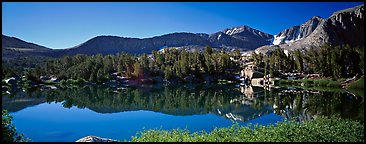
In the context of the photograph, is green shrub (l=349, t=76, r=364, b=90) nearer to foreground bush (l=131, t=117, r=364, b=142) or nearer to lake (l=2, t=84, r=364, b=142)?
lake (l=2, t=84, r=364, b=142)

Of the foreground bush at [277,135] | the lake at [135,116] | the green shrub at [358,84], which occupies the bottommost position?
the lake at [135,116]

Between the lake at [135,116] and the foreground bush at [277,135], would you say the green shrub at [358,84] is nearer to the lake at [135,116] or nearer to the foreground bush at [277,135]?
the lake at [135,116]

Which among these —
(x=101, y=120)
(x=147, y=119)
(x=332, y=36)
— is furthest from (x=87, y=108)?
(x=332, y=36)

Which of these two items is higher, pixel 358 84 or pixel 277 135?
pixel 358 84

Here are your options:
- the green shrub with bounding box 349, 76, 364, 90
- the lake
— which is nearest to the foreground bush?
the lake

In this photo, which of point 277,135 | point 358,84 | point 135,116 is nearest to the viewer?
point 277,135

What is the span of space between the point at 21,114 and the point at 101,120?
10469 mm

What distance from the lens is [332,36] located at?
156 meters

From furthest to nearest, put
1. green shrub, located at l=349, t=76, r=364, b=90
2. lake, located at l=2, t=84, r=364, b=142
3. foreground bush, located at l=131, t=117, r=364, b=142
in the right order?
green shrub, located at l=349, t=76, r=364, b=90 → lake, located at l=2, t=84, r=364, b=142 → foreground bush, located at l=131, t=117, r=364, b=142

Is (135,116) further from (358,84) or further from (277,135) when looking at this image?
(358,84)

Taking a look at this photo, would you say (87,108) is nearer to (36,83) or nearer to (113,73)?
(36,83)

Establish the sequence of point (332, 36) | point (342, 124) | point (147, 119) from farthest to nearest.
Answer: point (332, 36), point (147, 119), point (342, 124)

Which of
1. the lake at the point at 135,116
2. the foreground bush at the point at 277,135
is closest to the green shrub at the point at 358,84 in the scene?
the lake at the point at 135,116

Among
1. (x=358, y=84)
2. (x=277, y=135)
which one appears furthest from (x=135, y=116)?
(x=358, y=84)
